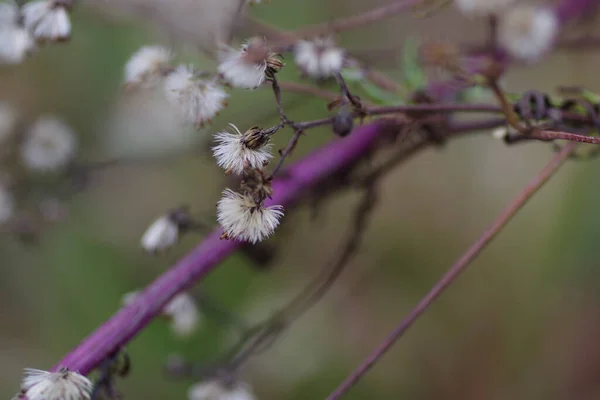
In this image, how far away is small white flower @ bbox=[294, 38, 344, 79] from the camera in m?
0.58

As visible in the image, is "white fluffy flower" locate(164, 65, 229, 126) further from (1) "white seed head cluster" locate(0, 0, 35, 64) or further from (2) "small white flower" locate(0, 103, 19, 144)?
(2) "small white flower" locate(0, 103, 19, 144)

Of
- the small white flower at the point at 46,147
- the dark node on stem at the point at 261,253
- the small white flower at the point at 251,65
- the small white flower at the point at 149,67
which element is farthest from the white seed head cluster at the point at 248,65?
the small white flower at the point at 46,147

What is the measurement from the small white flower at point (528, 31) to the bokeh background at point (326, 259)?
0.20 metres

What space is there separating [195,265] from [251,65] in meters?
0.20

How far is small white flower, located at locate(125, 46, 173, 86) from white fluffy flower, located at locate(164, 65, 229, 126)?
0.18ft

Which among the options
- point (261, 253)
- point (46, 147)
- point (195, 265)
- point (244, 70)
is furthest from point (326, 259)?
point (244, 70)

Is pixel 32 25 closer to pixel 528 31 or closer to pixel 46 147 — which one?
pixel 46 147

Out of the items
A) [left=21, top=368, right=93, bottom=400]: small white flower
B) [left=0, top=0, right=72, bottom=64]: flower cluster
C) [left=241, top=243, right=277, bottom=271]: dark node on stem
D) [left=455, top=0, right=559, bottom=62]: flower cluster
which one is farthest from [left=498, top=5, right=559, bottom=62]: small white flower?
[left=21, top=368, right=93, bottom=400]: small white flower

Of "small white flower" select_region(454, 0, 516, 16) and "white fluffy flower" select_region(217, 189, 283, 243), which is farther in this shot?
"small white flower" select_region(454, 0, 516, 16)

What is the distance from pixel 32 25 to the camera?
58 centimetres

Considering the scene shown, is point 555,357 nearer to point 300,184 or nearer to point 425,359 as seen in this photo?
point 425,359

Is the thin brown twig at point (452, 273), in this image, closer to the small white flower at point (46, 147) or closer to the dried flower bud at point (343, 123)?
the dried flower bud at point (343, 123)

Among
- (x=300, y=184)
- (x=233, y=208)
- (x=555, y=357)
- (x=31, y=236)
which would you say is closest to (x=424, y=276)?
(x=555, y=357)

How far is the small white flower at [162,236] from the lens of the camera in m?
0.58
